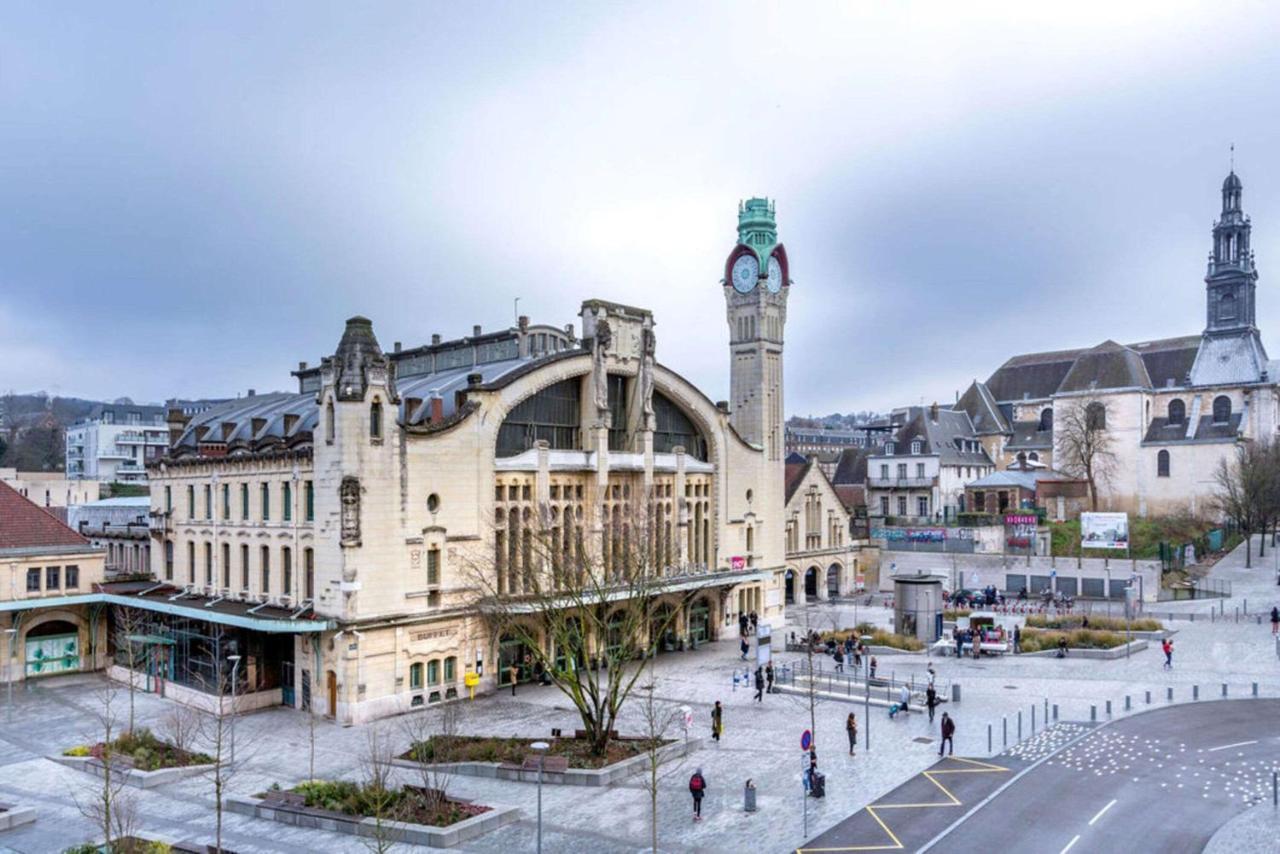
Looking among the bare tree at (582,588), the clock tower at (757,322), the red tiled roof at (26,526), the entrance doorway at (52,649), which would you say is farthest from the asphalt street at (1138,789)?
the red tiled roof at (26,526)

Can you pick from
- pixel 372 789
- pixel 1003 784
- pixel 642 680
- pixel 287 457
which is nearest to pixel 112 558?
pixel 287 457

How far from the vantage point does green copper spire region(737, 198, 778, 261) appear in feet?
220

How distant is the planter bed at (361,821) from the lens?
25.5 meters

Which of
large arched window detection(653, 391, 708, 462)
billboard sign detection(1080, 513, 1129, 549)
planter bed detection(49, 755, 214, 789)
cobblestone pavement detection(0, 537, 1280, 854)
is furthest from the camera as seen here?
billboard sign detection(1080, 513, 1129, 549)

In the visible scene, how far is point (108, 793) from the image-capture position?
23.0 meters

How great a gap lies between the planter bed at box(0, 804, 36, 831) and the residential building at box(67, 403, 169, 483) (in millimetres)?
106614

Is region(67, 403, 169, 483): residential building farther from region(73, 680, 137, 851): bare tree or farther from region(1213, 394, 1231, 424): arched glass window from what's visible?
region(1213, 394, 1231, 424): arched glass window

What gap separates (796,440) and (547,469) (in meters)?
152

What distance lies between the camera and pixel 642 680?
46562 mm

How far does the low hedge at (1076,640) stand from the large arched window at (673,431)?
20893mm

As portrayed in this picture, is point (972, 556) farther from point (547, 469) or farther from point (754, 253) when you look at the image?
point (547, 469)

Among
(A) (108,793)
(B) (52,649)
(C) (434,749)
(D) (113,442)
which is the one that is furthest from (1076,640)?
(D) (113,442)

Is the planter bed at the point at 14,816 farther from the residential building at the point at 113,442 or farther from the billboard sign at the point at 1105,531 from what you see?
the residential building at the point at 113,442

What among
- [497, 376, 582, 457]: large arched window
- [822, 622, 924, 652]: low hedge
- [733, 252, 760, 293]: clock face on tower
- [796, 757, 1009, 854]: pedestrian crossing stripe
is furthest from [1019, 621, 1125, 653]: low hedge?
[733, 252, 760, 293]: clock face on tower
